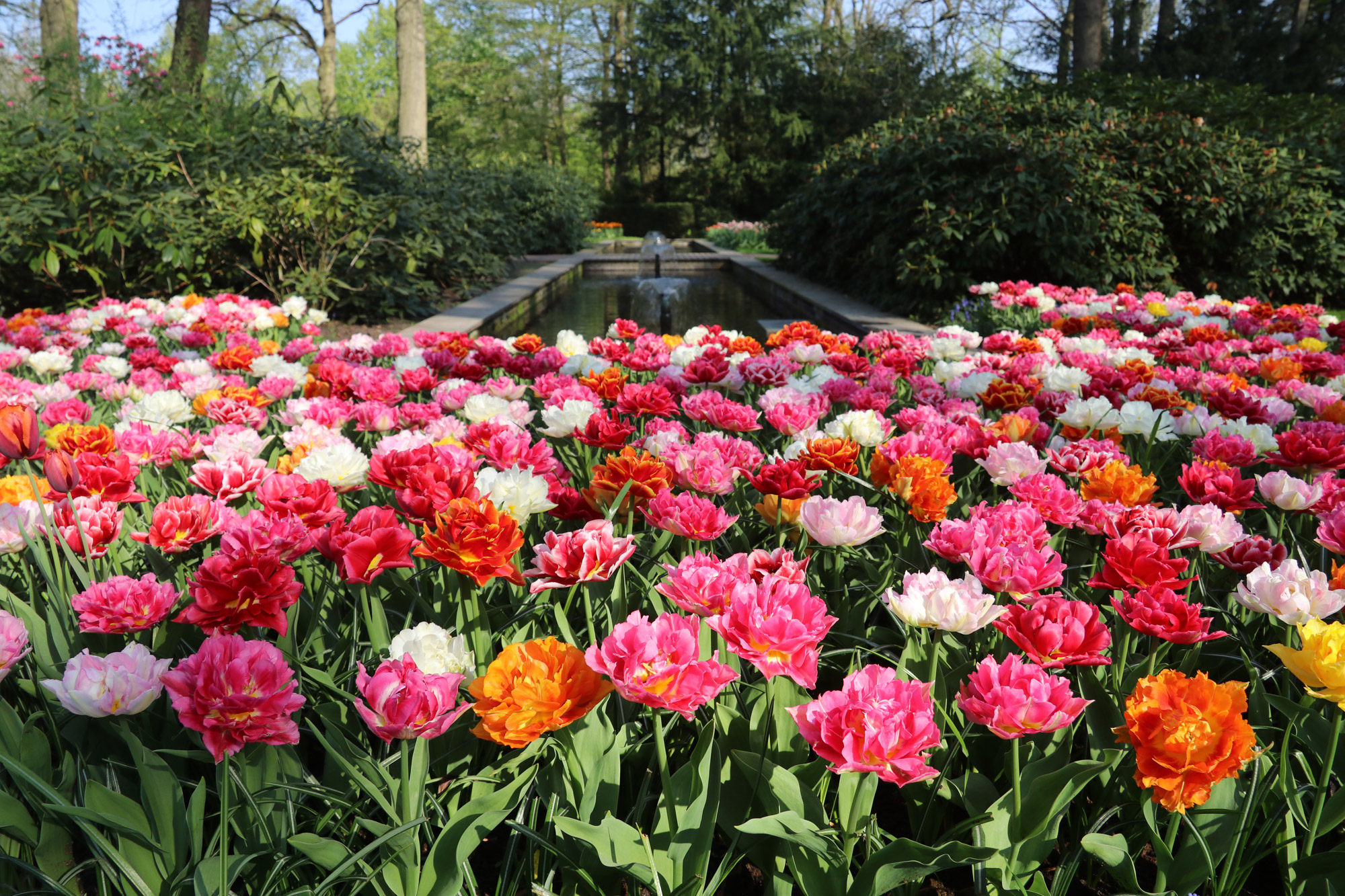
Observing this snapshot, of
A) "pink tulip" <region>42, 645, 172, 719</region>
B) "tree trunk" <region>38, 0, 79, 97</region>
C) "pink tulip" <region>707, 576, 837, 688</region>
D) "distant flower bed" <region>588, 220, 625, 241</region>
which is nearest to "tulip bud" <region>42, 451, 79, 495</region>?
"pink tulip" <region>42, 645, 172, 719</region>

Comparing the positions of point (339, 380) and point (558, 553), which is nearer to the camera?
point (558, 553)

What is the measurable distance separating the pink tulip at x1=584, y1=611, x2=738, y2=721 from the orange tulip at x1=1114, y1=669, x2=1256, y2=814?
0.50 metres

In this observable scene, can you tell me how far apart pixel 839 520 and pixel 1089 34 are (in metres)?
16.8

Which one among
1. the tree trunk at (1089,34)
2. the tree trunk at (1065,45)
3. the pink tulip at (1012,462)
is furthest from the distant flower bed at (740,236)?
the pink tulip at (1012,462)

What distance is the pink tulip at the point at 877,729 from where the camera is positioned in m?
0.96

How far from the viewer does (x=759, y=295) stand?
12836 millimetres

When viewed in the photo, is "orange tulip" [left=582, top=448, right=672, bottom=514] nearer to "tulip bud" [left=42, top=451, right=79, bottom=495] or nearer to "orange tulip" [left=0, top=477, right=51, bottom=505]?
"tulip bud" [left=42, top=451, right=79, bottom=495]

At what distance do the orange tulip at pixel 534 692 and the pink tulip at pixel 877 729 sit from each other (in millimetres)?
255

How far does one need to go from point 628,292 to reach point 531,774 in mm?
13238

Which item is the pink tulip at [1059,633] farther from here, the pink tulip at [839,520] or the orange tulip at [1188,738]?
the pink tulip at [839,520]

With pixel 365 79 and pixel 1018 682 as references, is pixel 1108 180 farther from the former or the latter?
pixel 365 79

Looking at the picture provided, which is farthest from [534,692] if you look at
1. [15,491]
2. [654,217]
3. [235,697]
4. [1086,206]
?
[654,217]

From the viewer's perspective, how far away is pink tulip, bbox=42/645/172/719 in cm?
112

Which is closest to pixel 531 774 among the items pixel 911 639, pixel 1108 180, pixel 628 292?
pixel 911 639
